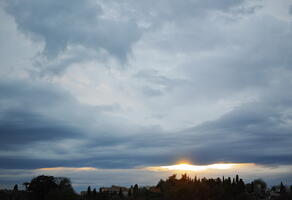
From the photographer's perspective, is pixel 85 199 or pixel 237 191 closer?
pixel 237 191

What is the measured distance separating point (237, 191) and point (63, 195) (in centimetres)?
4891

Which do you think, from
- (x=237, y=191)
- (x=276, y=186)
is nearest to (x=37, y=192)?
(x=237, y=191)

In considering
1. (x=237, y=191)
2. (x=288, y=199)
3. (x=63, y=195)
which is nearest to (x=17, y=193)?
(x=63, y=195)

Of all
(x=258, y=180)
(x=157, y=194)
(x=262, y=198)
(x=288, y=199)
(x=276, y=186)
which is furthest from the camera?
(x=258, y=180)

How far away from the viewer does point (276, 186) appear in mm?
151250

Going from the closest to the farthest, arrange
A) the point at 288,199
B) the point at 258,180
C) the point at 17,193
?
the point at 288,199 < the point at 17,193 < the point at 258,180

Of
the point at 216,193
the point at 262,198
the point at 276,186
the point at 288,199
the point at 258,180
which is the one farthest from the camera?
the point at 258,180

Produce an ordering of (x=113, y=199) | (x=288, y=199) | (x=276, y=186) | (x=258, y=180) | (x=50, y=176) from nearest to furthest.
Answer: (x=288, y=199)
(x=113, y=199)
(x=50, y=176)
(x=276, y=186)
(x=258, y=180)

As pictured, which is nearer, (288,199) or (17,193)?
(288,199)

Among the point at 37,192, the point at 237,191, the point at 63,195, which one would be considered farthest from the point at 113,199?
the point at 237,191

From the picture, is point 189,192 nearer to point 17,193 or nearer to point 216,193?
point 216,193

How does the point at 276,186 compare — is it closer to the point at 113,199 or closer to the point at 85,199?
the point at 113,199

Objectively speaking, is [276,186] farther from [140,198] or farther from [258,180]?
[140,198]

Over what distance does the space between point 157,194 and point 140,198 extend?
17.1 feet
